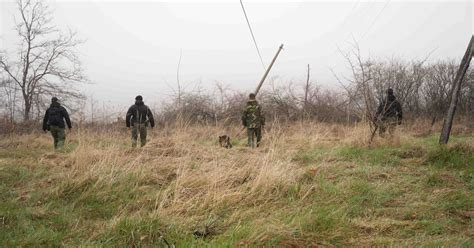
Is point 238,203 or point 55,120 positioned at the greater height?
point 55,120

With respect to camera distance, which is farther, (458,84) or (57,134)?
(57,134)

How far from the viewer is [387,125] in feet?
29.2

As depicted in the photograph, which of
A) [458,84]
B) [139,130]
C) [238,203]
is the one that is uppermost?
[458,84]

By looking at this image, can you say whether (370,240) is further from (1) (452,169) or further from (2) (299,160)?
(2) (299,160)

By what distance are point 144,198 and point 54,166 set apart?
2.93 m

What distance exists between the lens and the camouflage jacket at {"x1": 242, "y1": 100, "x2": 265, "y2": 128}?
1062 cm

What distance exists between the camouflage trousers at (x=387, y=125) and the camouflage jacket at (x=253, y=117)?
137 inches

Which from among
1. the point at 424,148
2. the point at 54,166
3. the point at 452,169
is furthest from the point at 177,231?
the point at 424,148

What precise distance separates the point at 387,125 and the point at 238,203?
6.13 m

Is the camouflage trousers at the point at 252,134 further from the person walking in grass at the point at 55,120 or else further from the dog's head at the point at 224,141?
the person walking in grass at the point at 55,120

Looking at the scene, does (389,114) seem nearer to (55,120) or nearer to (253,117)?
(253,117)

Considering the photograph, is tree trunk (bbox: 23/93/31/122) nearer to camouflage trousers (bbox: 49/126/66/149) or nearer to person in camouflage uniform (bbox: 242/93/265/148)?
camouflage trousers (bbox: 49/126/66/149)

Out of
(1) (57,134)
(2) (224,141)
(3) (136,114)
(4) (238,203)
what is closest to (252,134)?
(2) (224,141)

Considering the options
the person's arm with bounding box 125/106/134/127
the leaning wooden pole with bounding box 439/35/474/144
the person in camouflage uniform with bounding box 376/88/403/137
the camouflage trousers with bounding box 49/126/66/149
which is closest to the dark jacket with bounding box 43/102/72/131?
the camouflage trousers with bounding box 49/126/66/149
